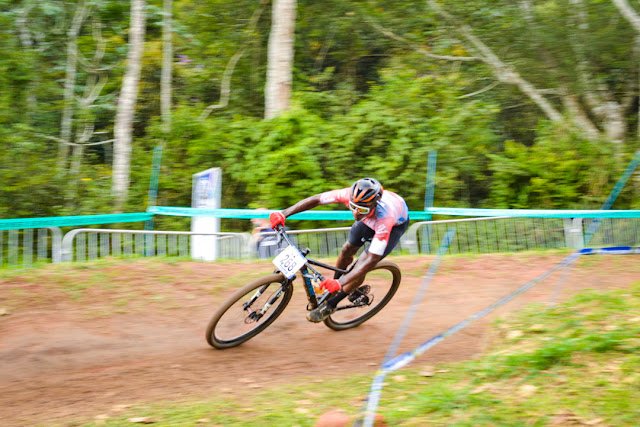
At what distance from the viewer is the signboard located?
32.7 ft

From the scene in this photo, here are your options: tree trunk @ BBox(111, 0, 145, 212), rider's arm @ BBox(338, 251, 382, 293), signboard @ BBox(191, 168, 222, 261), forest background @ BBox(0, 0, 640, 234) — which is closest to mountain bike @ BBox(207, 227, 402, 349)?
rider's arm @ BBox(338, 251, 382, 293)

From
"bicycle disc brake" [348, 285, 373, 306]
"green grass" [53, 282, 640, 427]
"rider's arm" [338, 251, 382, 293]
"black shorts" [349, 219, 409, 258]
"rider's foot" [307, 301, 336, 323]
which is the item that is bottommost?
"green grass" [53, 282, 640, 427]

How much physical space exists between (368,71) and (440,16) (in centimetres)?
258

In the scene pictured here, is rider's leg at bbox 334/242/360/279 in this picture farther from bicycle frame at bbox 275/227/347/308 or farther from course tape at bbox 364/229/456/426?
course tape at bbox 364/229/456/426

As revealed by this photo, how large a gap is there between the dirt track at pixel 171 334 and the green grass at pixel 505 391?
0.40 metres

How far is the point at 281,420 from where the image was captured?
420cm

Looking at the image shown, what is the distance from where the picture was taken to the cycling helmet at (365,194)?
5613mm

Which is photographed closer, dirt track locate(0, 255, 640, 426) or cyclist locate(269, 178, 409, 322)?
dirt track locate(0, 255, 640, 426)

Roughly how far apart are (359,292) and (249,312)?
4.42ft

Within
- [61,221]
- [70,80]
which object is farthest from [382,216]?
[70,80]

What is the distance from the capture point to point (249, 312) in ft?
19.3

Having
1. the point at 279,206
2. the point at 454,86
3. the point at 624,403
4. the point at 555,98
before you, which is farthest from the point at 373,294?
the point at 555,98

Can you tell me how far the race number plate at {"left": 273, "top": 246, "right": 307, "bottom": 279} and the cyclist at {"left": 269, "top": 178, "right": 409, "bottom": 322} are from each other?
297mm

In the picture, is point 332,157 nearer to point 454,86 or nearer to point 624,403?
point 454,86
